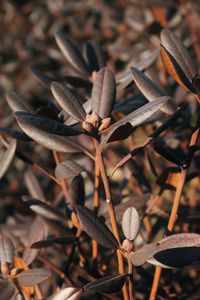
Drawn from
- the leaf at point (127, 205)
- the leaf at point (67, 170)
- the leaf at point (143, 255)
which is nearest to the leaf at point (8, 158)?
the leaf at point (67, 170)

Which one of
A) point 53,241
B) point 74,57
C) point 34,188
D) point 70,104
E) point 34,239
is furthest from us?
point 34,188

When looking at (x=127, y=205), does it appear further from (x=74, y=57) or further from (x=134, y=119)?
(x=74, y=57)

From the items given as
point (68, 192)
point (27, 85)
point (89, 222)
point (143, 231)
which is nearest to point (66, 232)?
point (68, 192)

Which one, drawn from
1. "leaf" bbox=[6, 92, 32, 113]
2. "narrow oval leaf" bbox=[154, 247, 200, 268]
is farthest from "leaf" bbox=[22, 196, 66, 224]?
"narrow oval leaf" bbox=[154, 247, 200, 268]

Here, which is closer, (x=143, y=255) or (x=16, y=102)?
(x=143, y=255)

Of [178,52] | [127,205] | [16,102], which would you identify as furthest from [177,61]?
[16,102]

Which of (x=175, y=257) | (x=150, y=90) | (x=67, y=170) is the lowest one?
(x=175, y=257)
